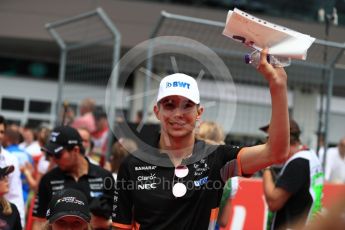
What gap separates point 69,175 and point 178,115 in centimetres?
264

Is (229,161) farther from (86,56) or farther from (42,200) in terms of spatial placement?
(86,56)

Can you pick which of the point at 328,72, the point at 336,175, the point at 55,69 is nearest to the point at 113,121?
the point at 328,72

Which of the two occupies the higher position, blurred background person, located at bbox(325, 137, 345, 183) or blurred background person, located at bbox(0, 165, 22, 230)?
blurred background person, located at bbox(325, 137, 345, 183)

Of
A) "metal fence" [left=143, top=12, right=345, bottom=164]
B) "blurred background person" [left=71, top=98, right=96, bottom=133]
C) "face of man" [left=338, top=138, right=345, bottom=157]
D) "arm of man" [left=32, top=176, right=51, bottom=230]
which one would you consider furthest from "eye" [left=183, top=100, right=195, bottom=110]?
"face of man" [left=338, top=138, right=345, bottom=157]

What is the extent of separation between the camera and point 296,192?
5.51 metres

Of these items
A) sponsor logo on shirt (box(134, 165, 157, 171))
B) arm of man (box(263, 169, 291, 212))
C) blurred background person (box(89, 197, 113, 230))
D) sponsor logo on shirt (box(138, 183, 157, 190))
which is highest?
sponsor logo on shirt (box(134, 165, 157, 171))

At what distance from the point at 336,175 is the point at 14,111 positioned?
9.47 m

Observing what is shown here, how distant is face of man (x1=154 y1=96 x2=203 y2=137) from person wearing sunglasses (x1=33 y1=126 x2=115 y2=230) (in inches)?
91.9

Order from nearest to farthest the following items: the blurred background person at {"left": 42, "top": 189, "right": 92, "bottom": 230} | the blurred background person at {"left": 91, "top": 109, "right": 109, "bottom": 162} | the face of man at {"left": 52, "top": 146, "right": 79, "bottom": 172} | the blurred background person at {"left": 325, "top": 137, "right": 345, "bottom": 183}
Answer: the blurred background person at {"left": 42, "top": 189, "right": 92, "bottom": 230}
the face of man at {"left": 52, "top": 146, "right": 79, "bottom": 172}
the blurred background person at {"left": 325, "top": 137, "right": 345, "bottom": 183}
the blurred background person at {"left": 91, "top": 109, "right": 109, "bottom": 162}

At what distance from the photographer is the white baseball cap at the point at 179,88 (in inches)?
134

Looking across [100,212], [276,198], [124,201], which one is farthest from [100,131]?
[124,201]

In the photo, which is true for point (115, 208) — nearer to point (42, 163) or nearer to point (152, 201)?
point (152, 201)

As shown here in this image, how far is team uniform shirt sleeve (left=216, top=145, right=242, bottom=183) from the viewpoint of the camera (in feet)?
Answer: 11.0

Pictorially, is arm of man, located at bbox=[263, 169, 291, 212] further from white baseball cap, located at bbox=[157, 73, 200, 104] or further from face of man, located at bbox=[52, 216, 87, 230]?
white baseball cap, located at bbox=[157, 73, 200, 104]
